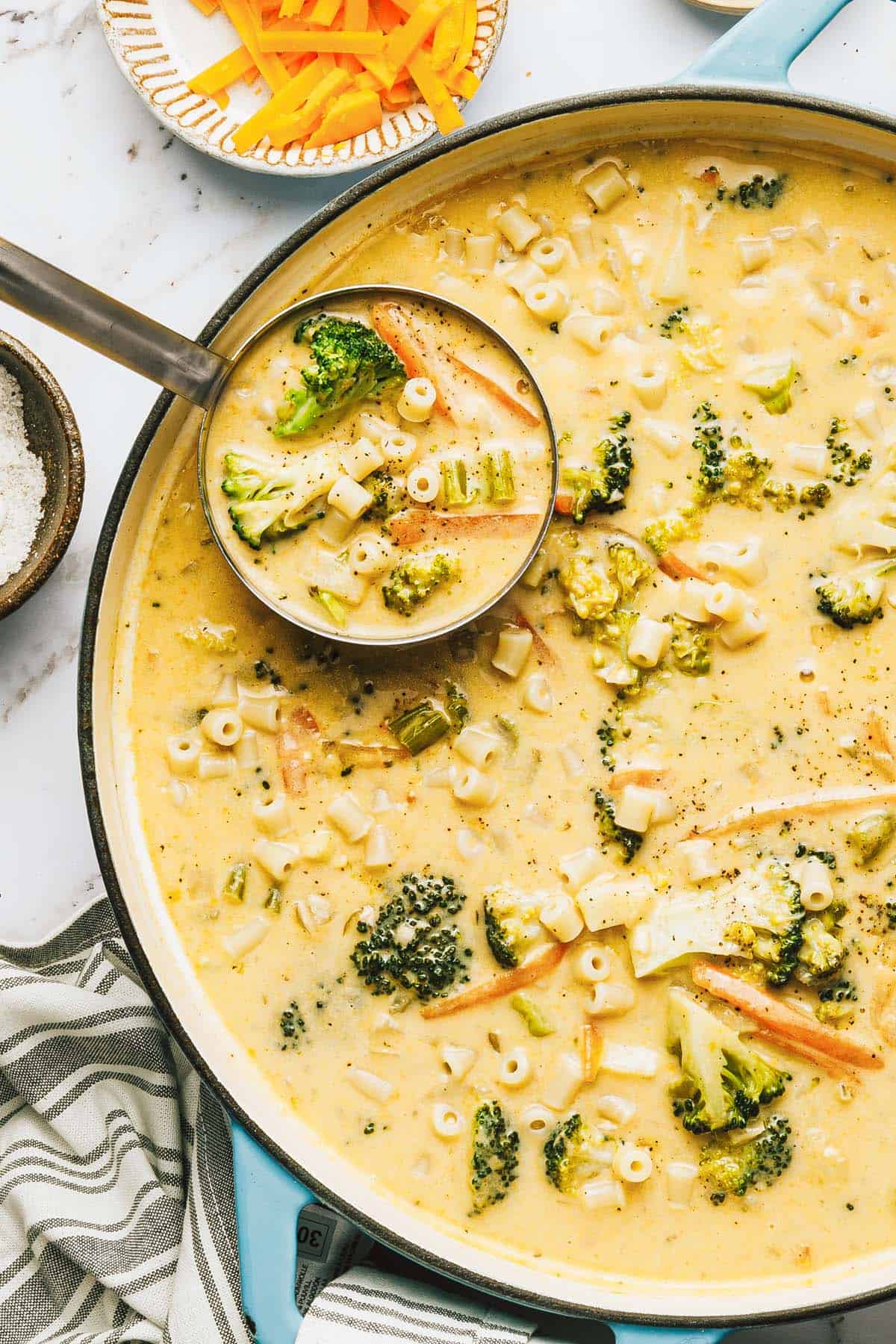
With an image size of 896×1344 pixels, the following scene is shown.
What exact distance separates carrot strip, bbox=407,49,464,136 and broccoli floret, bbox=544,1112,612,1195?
2773 mm

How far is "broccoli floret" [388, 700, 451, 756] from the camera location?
10.3 feet

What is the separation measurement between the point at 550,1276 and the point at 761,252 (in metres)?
2.78

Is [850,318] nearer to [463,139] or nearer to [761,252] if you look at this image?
[761,252]

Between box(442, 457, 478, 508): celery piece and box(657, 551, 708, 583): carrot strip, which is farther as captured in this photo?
box(657, 551, 708, 583): carrot strip

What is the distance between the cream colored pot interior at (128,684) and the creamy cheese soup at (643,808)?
0.17 ft

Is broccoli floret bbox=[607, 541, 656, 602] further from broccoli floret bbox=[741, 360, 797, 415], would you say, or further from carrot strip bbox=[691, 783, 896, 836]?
carrot strip bbox=[691, 783, 896, 836]

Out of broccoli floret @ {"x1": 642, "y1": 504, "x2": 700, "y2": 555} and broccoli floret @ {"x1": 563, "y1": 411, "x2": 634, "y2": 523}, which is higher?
broccoli floret @ {"x1": 563, "y1": 411, "x2": 634, "y2": 523}

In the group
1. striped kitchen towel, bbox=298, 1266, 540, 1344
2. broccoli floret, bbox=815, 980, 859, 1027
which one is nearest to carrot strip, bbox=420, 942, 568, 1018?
broccoli floret, bbox=815, 980, 859, 1027

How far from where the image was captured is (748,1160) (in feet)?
10.1

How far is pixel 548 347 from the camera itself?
314 centimetres

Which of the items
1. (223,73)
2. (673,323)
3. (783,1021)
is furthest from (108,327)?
(783,1021)

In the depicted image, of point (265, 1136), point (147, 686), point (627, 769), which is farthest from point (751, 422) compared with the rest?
point (265, 1136)

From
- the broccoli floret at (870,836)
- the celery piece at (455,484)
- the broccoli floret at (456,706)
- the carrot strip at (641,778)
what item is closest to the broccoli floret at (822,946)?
the broccoli floret at (870,836)

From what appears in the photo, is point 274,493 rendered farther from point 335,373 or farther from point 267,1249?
point 267,1249
